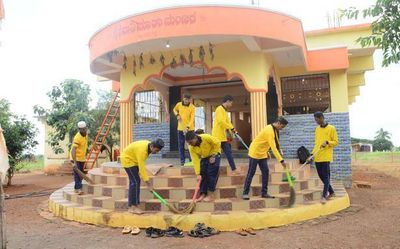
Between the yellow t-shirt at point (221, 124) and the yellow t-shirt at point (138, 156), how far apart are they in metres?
1.49

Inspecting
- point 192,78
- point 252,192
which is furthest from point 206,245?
point 192,78

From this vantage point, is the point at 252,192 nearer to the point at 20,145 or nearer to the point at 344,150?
the point at 344,150

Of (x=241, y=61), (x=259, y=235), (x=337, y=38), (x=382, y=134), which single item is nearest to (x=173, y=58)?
(x=241, y=61)

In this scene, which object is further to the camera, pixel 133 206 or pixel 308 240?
pixel 133 206

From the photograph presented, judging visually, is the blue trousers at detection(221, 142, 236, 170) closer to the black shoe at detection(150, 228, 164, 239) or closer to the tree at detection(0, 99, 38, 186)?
the black shoe at detection(150, 228, 164, 239)

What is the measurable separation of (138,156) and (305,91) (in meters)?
7.61

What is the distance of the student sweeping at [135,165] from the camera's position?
5.50 metres

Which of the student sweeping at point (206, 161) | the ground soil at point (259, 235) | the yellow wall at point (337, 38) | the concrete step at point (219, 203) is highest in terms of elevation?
the yellow wall at point (337, 38)

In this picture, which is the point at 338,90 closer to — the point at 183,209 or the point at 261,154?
the point at 261,154

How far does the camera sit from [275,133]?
19.3 ft

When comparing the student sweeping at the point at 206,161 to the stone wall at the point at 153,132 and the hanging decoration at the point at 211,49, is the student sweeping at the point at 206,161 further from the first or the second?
the stone wall at the point at 153,132

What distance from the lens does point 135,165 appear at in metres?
5.73

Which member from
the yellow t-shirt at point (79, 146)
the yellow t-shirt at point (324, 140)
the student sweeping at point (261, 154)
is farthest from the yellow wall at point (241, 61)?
the yellow t-shirt at point (79, 146)

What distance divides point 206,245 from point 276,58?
22.8ft
